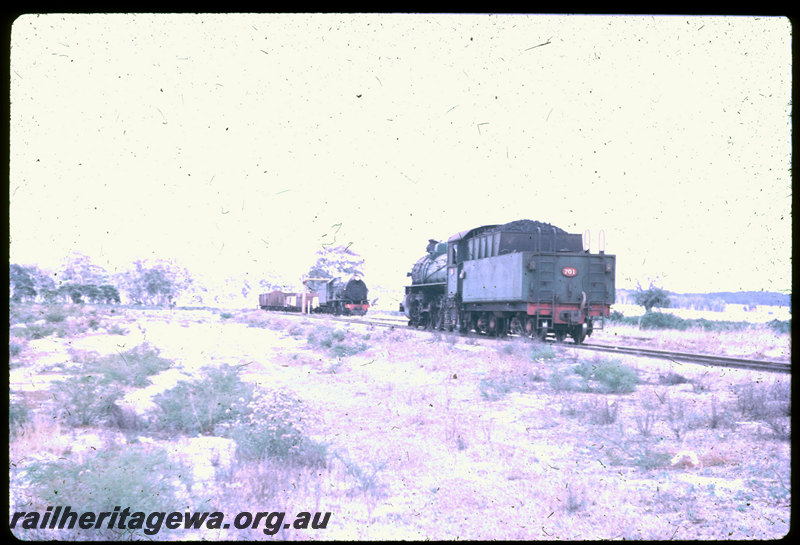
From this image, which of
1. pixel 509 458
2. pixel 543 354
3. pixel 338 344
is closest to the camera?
pixel 509 458

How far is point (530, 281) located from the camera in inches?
712

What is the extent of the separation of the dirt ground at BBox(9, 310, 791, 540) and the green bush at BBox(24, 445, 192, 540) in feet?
0.72

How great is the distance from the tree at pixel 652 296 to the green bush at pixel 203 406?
127 feet

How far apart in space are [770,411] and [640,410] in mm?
1821

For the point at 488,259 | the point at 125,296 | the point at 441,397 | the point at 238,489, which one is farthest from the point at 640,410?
the point at 125,296

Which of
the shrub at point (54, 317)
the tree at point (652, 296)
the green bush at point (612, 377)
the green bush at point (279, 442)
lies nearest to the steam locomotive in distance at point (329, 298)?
the tree at point (652, 296)

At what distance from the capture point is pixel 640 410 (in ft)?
32.1

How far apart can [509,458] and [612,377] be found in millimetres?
5257

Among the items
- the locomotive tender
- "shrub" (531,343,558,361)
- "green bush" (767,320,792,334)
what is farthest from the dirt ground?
"green bush" (767,320,792,334)

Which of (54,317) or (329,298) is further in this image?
(329,298)

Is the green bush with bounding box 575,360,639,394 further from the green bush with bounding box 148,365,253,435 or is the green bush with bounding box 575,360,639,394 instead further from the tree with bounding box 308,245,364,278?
the tree with bounding box 308,245,364,278

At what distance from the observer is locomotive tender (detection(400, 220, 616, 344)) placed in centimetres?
1817

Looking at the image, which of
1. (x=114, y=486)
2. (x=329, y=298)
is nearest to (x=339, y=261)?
(x=329, y=298)

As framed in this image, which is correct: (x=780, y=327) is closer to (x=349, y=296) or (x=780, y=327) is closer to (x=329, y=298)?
(x=349, y=296)
